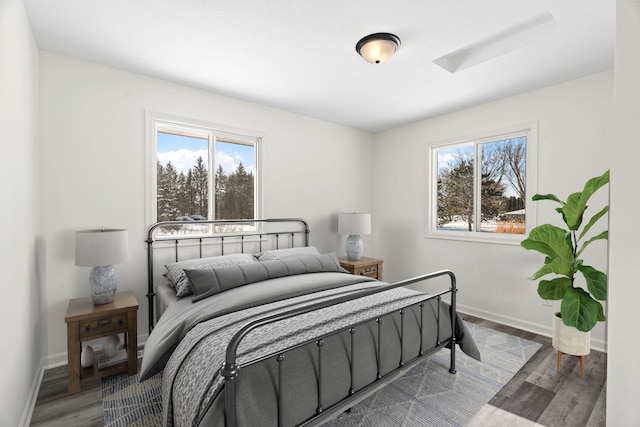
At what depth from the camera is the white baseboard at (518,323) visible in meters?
2.85

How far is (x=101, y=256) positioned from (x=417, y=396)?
253 cm

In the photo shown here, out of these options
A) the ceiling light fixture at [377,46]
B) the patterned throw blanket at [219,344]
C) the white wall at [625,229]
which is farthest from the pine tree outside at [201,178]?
the white wall at [625,229]

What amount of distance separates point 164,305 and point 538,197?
3294 mm

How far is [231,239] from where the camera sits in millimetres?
3426

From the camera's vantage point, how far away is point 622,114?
857mm

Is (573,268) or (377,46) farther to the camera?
(573,268)

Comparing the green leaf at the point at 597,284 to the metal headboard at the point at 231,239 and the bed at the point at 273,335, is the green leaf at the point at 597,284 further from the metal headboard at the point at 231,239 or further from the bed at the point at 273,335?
the metal headboard at the point at 231,239

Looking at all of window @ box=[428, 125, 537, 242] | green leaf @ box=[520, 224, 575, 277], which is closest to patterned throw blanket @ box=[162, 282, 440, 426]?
green leaf @ box=[520, 224, 575, 277]

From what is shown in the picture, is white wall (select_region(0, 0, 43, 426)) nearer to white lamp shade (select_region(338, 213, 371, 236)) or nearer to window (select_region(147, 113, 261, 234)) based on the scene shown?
window (select_region(147, 113, 261, 234))

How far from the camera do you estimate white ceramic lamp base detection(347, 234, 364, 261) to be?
413 centimetres

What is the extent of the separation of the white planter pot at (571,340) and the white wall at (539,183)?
0.61 meters

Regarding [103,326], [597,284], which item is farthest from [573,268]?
[103,326]

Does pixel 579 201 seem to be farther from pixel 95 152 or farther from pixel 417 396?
pixel 95 152

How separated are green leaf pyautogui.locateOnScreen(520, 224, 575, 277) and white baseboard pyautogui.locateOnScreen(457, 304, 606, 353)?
0.94 m
